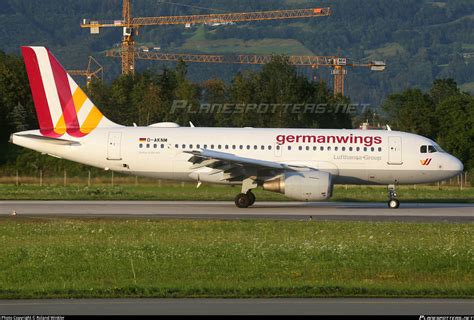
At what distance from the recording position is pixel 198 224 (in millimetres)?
30578

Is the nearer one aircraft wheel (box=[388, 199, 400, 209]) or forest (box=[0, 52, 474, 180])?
aircraft wheel (box=[388, 199, 400, 209])

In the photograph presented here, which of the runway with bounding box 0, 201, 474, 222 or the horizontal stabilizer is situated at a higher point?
the horizontal stabilizer

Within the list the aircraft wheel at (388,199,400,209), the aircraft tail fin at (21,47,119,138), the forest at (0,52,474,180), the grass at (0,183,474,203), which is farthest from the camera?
the forest at (0,52,474,180)

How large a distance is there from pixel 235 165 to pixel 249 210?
5.94 ft

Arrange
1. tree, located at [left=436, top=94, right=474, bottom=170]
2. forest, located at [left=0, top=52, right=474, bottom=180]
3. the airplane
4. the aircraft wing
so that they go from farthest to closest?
tree, located at [left=436, top=94, right=474, bottom=170] → forest, located at [left=0, top=52, right=474, bottom=180] → the airplane → the aircraft wing

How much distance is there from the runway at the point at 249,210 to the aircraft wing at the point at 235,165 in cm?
133

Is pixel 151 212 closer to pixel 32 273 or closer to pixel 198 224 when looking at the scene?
pixel 198 224

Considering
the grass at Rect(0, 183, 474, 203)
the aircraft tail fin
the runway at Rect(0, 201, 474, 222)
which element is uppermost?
the aircraft tail fin

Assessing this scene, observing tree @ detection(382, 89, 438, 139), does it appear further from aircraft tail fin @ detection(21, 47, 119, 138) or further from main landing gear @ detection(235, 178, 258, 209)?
aircraft tail fin @ detection(21, 47, 119, 138)

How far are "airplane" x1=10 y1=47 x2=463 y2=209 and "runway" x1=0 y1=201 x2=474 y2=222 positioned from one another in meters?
1.18

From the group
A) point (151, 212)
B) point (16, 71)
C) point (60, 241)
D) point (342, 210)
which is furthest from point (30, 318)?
point (16, 71)

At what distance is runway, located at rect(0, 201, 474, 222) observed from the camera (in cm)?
3406

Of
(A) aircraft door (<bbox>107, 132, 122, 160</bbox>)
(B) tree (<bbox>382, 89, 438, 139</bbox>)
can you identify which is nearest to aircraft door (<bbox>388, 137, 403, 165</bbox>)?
(A) aircraft door (<bbox>107, 132, 122, 160</bbox>)

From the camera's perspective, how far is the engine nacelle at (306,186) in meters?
36.4
